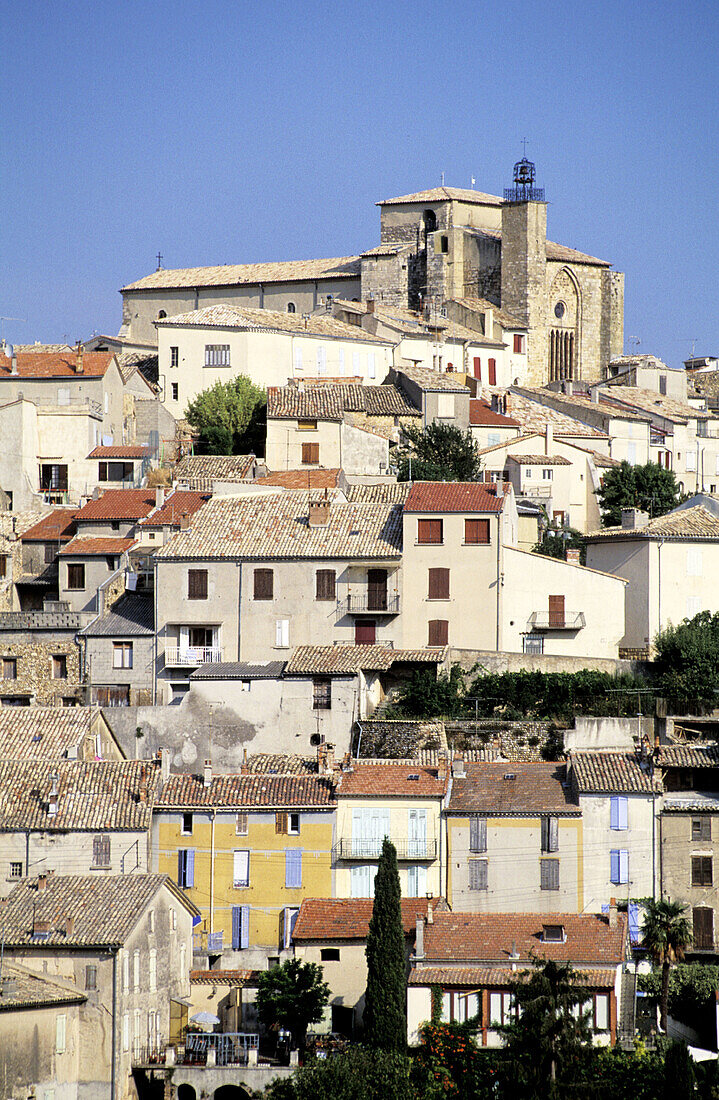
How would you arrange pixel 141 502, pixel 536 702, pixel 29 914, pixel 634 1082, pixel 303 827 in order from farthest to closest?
pixel 141 502
pixel 536 702
pixel 303 827
pixel 29 914
pixel 634 1082

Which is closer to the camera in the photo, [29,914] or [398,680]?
[29,914]

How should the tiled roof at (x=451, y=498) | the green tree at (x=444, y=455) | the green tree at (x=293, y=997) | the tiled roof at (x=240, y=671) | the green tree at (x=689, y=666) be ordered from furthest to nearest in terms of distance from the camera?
the green tree at (x=444, y=455) → the tiled roof at (x=451, y=498) → the green tree at (x=689, y=666) → the tiled roof at (x=240, y=671) → the green tree at (x=293, y=997)

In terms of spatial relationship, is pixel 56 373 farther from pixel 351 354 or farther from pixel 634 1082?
pixel 634 1082

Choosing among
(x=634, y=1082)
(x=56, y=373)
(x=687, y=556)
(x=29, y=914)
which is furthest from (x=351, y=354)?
(x=634, y=1082)

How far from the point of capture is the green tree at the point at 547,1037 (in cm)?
3907

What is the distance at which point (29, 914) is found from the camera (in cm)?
4425

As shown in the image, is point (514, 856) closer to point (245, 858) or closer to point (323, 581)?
point (245, 858)

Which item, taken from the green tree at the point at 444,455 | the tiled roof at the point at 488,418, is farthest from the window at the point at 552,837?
the tiled roof at the point at 488,418

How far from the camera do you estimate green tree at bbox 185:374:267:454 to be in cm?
7488

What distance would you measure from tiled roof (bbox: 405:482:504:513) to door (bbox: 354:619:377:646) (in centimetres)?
393

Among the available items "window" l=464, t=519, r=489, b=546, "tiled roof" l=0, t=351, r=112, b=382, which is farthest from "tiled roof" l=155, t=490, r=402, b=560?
"tiled roof" l=0, t=351, r=112, b=382

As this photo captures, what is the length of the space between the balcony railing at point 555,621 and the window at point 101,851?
54.4ft

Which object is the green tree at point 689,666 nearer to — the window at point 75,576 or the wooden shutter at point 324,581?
the wooden shutter at point 324,581

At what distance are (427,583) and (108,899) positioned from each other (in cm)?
1652
